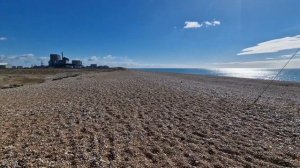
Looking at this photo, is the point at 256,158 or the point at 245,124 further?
the point at 245,124

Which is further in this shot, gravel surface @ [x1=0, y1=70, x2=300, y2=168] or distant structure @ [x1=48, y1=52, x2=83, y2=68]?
distant structure @ [x1=48, y1=52, x2=83, y2=68]

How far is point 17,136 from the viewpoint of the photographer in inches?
326

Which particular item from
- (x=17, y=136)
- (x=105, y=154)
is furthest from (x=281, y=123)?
(x=17, y=136)

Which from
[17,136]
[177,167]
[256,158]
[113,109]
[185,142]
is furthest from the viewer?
[113,109]

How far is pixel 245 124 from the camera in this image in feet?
33.2

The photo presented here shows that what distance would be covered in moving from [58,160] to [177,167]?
303 cm

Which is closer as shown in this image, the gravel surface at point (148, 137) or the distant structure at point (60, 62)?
the gravel surface at point (148, 137)

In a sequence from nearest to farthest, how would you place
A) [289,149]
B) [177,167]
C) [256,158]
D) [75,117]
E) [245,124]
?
[177,167] → [256,158] → [289,149] → [245,124] → [75,117]

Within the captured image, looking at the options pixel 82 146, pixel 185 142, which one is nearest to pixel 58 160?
pixel 82 146

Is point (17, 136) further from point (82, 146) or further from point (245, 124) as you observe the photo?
point (245, 124)

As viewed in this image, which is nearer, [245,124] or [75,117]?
[245,124]

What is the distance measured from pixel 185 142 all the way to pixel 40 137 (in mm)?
4772

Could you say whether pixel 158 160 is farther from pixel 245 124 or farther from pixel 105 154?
pixel 245 124

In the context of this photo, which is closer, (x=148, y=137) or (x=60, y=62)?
A: (x=148, y=137)
